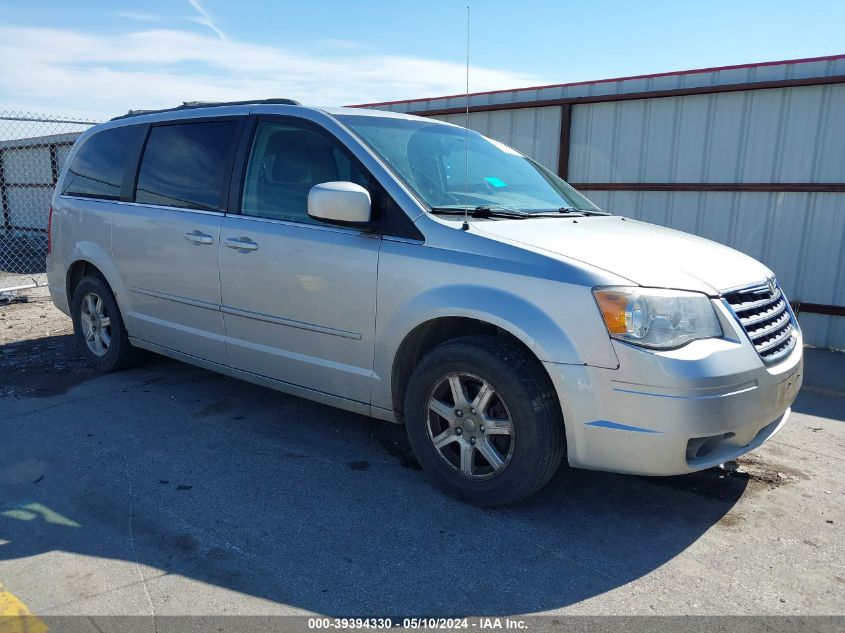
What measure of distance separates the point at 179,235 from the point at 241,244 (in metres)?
0.65

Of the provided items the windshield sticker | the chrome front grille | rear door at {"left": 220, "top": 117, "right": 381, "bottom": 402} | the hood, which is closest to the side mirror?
rear door at {"left": 220, "top": 117, "right": 381, "bottom": 402}

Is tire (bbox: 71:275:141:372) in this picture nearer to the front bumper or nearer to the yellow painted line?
the yellow painted line

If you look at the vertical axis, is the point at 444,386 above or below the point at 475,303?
below

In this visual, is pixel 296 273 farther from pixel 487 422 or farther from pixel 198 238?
pixel 487 422

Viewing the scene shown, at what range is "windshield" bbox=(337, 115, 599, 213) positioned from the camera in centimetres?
375

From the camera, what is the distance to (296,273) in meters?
3.82

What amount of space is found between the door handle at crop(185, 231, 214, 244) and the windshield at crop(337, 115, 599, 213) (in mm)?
1132

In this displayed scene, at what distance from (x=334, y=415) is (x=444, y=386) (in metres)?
1.47

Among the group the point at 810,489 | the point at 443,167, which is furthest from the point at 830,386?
the point at 443,167

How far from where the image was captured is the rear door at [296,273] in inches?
143

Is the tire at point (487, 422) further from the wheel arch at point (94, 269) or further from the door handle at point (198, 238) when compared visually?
the wheel arch at point (94, 269)

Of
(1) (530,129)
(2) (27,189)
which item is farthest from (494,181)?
(2) (27,189)

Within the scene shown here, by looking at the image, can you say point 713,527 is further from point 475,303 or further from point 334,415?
point 334,415

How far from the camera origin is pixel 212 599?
260cm
